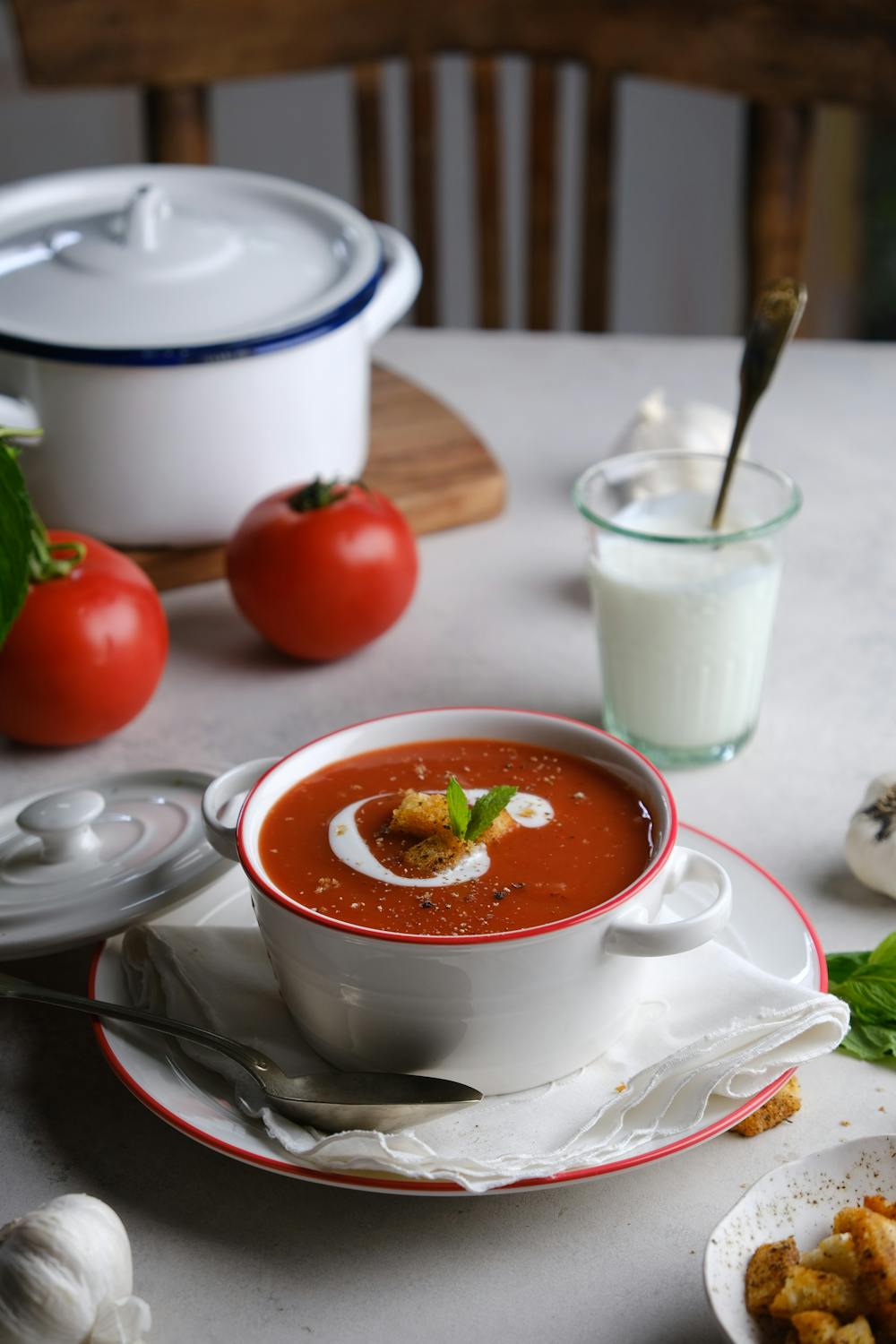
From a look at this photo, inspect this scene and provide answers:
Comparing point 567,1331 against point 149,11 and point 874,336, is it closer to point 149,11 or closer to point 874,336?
point 149,11

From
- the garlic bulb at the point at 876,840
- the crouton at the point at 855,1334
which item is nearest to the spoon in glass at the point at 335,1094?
the crouton at the point at 855,1334

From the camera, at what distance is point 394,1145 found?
0.73 metres

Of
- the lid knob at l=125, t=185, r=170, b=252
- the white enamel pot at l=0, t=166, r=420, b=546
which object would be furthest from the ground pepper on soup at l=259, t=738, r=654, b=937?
the lid knob at l=125, t=185, r=170, b=252

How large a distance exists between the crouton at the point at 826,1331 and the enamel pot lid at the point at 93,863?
0.45 m

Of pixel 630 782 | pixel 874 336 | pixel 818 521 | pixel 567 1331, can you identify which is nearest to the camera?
pixel 567 1331

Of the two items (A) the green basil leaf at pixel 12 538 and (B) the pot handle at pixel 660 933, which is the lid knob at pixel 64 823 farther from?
(B) the pot handle at pixel 660 933

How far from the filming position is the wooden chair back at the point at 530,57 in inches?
80.4

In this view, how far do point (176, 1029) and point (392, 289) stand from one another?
0.93 m

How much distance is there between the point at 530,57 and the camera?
2.30 metres

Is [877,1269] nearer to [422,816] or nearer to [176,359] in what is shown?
[422,816]

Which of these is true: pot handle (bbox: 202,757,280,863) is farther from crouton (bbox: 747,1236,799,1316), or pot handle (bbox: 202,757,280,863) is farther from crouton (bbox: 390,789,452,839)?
crouton (bbox: 747,1236,799,1316)

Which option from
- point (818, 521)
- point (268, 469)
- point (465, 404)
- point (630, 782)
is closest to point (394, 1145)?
point (630, 782)

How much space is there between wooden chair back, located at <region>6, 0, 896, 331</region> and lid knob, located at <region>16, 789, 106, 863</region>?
1460mm

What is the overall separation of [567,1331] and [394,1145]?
119mm
